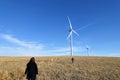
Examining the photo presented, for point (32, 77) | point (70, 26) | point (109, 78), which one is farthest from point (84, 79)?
point (70, 26)

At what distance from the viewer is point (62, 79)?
59.6 feet

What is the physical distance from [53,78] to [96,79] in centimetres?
327

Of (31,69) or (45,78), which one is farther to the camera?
(45,78)

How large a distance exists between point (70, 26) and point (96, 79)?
2887 centimetres

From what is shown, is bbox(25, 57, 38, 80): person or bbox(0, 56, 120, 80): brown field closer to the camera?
bbox(25, 57, 38, 80): person

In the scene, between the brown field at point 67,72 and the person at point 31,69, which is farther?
the brown field at point 67,72

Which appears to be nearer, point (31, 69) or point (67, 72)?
point (31, 69)

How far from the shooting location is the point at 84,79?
18.0 meters

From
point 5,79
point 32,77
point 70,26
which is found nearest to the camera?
point 32,77

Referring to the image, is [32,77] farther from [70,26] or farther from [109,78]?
[70,26]

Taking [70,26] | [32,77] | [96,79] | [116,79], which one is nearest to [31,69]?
[32,77]

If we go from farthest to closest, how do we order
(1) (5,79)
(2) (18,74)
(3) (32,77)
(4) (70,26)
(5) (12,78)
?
1. (4) (70,26)
2. (2) (18,74)
3. (5) (12,78)
4. (1) (5,79)
5. (3) (32,77)

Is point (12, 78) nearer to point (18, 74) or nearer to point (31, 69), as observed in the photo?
point (18, 74)

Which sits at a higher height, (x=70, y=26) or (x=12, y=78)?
(x=70, y=26)
